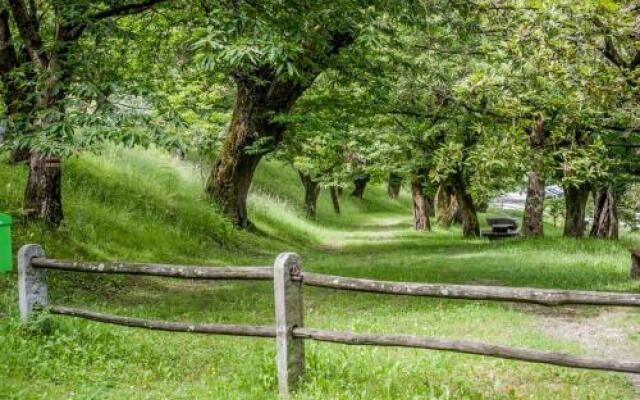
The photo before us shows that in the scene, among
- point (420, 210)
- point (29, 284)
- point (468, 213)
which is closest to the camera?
point (29, 284)

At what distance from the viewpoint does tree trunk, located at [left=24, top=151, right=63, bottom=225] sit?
1391 centimetres

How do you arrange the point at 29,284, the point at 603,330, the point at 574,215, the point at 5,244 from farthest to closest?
the point at 574,215 < the point at 603,330 < the point at 29,284 < the point at 5,244

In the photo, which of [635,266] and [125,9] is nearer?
[125,9]

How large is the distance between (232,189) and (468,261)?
27.8 feet

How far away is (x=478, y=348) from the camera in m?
6.12

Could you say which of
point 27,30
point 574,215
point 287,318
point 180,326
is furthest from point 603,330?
point 574,215

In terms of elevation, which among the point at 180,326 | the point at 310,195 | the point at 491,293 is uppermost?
the point at 491,293

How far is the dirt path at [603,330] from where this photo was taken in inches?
373

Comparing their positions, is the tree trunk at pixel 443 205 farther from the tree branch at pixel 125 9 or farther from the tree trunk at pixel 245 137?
the tree branch at pixel 125 9

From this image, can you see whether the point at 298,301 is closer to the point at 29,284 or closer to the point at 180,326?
the point at 180,326

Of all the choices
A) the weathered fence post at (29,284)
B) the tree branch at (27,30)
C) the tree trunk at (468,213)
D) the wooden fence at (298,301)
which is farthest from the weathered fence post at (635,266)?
the tree trunk at (468,213)

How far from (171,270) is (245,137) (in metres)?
15.6

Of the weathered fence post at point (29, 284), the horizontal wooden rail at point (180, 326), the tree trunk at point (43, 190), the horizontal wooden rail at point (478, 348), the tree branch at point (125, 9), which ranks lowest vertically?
the horizontal wooden rail at point (180, 326)

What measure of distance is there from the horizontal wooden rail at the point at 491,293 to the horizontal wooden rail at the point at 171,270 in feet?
1.99
